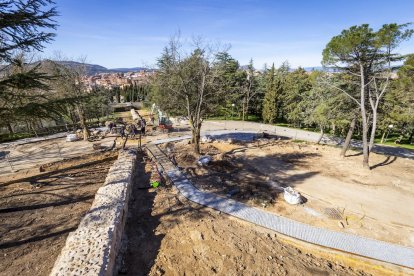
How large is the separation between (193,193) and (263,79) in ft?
114

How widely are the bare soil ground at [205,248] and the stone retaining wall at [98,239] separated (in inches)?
28.3

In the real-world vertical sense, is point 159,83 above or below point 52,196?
above

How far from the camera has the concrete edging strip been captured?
792 cm

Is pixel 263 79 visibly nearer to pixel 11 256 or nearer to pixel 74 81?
pixel 74 81

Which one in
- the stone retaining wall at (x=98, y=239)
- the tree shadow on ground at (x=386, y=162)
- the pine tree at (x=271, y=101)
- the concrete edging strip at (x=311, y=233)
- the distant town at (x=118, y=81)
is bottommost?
the concrete edging strip at (x=311, y=233)

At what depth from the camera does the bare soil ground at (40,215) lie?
6887 millimetres

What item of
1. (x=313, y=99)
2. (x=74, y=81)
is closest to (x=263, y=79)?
(x=313, y=99)

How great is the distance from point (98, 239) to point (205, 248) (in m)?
3.26

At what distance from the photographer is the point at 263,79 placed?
41.6 m

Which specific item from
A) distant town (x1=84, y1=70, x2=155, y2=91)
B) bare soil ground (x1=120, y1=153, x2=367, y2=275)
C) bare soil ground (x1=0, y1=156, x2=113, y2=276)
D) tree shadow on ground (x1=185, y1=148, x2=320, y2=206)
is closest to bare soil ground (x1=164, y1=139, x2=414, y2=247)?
tree shadow on ground (x1=185, y1=148, x2=320, y2=206)

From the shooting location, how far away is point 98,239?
22.5 feet

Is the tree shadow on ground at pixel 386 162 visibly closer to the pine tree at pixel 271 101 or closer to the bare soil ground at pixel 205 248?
the bare soil ground at pixel 205 248

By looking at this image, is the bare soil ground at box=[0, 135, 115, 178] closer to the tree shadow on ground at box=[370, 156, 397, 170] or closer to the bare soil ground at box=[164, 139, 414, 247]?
the bare soil ground at box=[164, 139, 414, 247]

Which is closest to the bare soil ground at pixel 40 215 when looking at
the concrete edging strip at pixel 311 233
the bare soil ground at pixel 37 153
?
the bare soil ground at pixel 37 153
